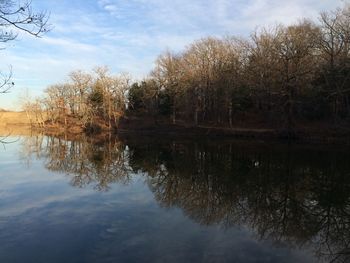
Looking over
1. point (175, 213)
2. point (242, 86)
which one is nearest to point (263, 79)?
point (242, 86)

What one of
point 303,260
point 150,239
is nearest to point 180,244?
point 150,239

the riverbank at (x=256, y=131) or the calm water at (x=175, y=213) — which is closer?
the calm water at (x=175, y=213)

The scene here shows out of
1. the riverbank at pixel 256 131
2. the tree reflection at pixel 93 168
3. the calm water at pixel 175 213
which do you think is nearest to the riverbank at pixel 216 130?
the riverbank at pixel 256 131

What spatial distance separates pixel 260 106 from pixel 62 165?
37.0 meters

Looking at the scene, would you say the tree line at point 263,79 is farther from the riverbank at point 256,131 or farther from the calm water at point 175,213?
the calm water at point 175,213

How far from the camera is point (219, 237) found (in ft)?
34.0

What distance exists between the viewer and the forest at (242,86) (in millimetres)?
42750

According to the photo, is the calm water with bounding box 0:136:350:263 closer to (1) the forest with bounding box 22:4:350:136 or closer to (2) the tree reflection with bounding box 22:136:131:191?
(2) the tree reflection with bounding box 22:136:131:191

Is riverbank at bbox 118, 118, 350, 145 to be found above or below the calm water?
above

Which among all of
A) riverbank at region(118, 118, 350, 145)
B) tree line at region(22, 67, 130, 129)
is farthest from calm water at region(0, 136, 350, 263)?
tree line at region(22, 67, 130, 129)

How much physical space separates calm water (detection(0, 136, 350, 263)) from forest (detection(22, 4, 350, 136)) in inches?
845

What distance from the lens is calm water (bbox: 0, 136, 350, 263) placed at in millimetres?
9266

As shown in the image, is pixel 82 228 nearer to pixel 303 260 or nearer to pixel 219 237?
pixel 219 237

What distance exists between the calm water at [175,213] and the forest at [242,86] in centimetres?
2145
